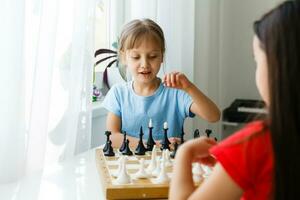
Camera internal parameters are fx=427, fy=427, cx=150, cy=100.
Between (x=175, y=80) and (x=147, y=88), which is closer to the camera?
(x=175, y=80)

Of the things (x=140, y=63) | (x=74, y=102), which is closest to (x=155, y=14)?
(x=140, y=63)

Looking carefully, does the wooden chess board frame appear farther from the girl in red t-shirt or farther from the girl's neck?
the girl's neck

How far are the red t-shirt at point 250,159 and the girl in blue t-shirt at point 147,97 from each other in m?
0.88

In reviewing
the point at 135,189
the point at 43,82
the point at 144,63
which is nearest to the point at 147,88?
the point at 144,63

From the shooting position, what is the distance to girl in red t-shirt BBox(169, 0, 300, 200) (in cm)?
70

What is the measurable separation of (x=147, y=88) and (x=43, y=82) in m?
0.62

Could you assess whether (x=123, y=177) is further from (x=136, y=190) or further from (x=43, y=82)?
(x=43, y=82)

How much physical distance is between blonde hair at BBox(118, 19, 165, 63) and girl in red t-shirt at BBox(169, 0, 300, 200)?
963mm

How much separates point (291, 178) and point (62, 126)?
34.2 inches

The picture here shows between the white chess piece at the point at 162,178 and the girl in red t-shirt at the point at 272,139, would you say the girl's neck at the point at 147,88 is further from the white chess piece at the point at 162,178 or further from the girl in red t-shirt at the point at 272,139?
the girl in red t-shirt at the point at 272,139

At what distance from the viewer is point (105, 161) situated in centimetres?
126

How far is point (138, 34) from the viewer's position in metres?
1.67

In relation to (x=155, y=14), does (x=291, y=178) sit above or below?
below

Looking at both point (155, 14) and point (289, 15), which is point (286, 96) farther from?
point (155, 14)
